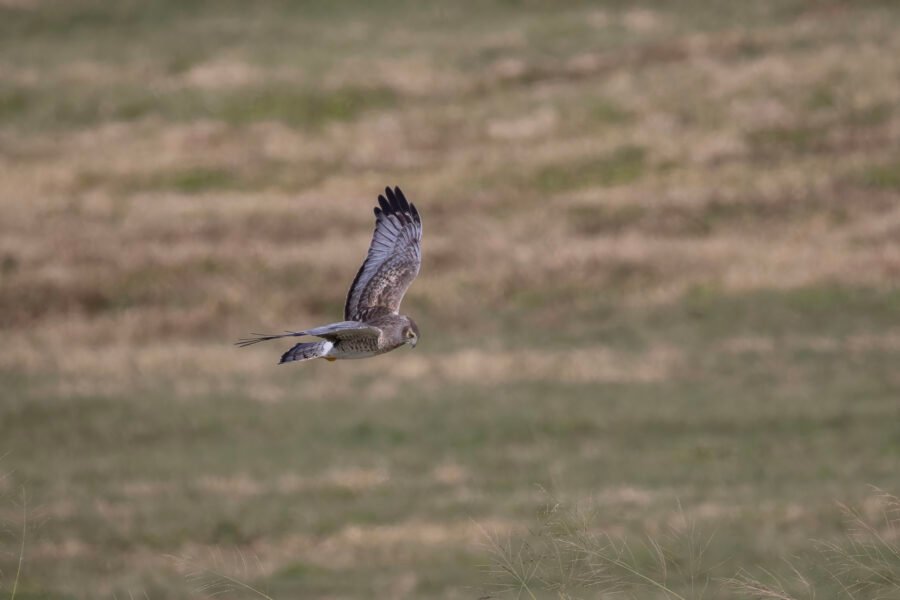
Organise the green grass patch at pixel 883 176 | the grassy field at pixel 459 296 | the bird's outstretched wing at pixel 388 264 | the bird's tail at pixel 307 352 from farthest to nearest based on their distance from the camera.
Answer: the green grass patch at pixel 883 176 < the grassy field at pixel 459 296 < the bird's outstretched wing at pixel 388 264 < the bird's tail at pixel 307 352

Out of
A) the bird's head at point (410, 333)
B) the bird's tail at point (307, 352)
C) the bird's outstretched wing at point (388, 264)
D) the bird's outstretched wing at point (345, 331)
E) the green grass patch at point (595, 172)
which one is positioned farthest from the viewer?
the green grass patch at point (595, 172)

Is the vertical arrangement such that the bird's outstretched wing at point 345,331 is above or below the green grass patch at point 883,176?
above

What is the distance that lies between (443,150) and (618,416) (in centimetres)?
1579

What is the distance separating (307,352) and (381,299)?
1371 mm

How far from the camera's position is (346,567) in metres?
13.9

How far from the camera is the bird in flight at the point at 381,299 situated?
8.02 metres

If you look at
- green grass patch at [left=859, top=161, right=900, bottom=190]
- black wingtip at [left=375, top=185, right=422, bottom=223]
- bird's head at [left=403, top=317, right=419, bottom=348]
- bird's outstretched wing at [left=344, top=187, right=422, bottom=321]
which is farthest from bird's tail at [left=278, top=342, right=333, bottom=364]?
green grass patch at [left=859, top=161, right=900, bottom=190]

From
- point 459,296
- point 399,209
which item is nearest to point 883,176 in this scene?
point 459,296

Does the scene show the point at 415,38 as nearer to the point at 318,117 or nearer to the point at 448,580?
the point at 318,117

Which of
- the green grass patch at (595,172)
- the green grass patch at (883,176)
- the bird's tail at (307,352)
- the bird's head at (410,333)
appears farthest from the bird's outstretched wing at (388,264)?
the green grass patch at (595,172)

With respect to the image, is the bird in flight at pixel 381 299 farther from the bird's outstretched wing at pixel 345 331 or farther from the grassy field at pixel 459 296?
the grassy field at pixel 459 296

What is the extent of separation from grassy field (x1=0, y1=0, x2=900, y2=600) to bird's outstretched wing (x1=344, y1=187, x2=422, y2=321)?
71.8 inches

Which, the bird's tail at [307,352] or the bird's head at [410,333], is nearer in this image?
the bird's tail at [307,352]

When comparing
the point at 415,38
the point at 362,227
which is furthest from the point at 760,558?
the point at 415,38
